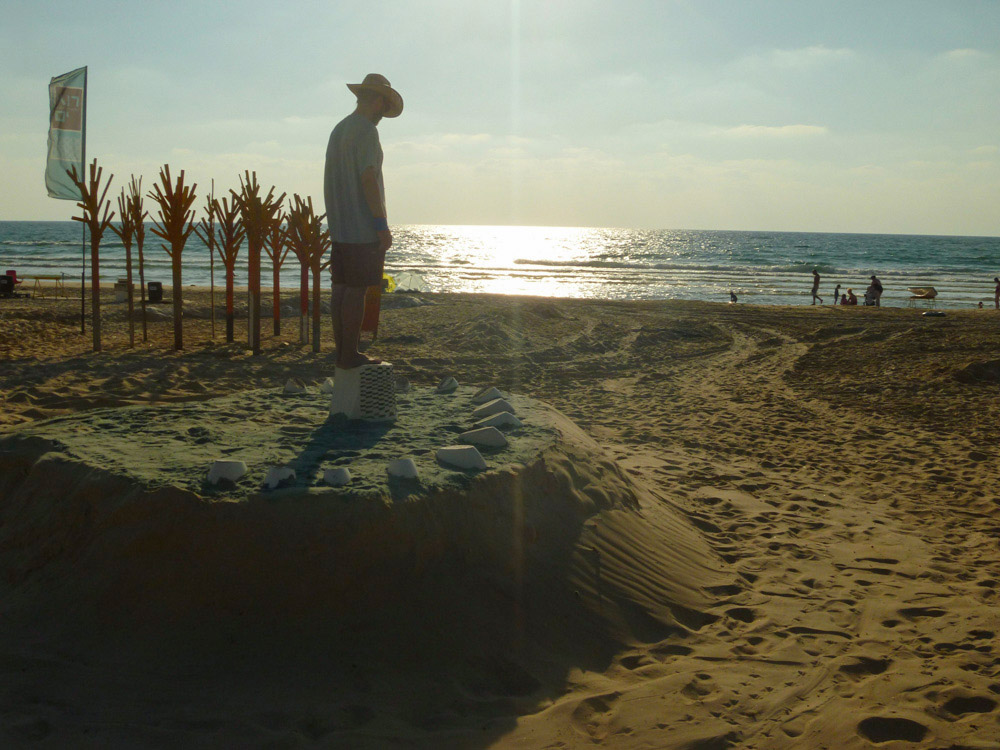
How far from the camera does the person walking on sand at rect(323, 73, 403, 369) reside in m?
4.26

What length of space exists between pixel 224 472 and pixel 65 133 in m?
8.97

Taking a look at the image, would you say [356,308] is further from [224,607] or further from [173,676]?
[173,676]

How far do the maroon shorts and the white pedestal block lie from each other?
1.73 ft

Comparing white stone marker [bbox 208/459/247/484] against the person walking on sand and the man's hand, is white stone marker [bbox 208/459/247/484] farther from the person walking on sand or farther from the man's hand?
the man's hand

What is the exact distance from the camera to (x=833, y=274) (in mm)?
42188

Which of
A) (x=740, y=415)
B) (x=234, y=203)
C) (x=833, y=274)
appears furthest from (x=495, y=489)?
(x=833, y=274)

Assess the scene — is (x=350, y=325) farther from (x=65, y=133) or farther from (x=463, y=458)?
(x=65, y=133)

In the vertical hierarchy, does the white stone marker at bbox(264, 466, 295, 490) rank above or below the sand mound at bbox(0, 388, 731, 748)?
above

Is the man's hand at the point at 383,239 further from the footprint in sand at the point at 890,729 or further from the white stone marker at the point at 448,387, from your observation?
the footprint in sand at the point at 890,729

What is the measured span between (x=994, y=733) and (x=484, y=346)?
33.0ft

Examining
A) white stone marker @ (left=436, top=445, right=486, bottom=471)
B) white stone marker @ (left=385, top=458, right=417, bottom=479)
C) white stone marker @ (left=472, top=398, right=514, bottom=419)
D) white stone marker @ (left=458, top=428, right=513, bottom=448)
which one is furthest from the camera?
white stone marker @ (left=472, top=398, right=514, bottom=419)

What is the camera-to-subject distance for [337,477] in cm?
318

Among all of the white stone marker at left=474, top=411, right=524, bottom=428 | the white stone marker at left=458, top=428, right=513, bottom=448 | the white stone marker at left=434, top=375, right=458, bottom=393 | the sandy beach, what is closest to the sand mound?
the sandy beach

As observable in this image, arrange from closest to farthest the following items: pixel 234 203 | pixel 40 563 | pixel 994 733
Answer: pixel 994 733 → pixel 40 563 → pixel 234 203
